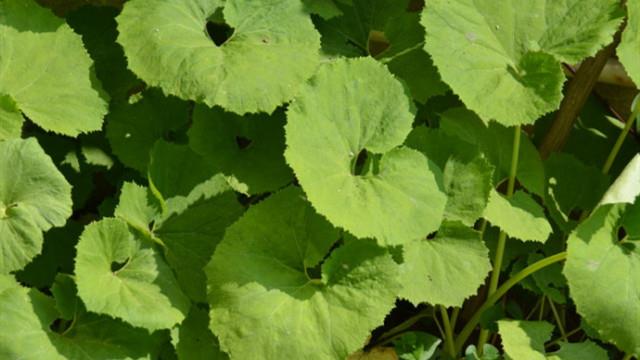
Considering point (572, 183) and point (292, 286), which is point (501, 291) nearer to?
point (572, 183)

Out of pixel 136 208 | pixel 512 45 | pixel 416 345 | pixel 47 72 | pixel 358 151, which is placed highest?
pixel 512 45

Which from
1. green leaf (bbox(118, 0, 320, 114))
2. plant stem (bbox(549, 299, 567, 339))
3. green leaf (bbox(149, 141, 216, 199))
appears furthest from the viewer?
plant stem (bbox(549, 299, 567, 339))

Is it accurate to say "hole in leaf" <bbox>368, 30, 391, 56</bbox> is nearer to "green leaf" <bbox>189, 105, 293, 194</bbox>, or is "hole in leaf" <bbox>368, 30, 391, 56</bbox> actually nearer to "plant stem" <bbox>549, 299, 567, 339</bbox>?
"green leaf" <bbox>189, 105, 293, 194</bbox>

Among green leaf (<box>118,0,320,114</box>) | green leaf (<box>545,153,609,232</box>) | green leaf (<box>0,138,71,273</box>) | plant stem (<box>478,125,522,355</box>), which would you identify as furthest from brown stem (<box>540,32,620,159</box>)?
green leaf (<box>0,138,71,273</box>)

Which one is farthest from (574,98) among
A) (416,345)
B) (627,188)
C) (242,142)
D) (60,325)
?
(60,325)

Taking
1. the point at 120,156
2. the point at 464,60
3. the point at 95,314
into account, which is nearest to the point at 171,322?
the point at 95,314

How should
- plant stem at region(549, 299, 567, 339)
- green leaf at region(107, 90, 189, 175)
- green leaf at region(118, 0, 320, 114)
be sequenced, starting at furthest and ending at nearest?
plant stem at region(549, 299, 567, 339) < green leaf at region(107, 90, 189, 175) < green leaf at region(118, 0, 320, 114)
